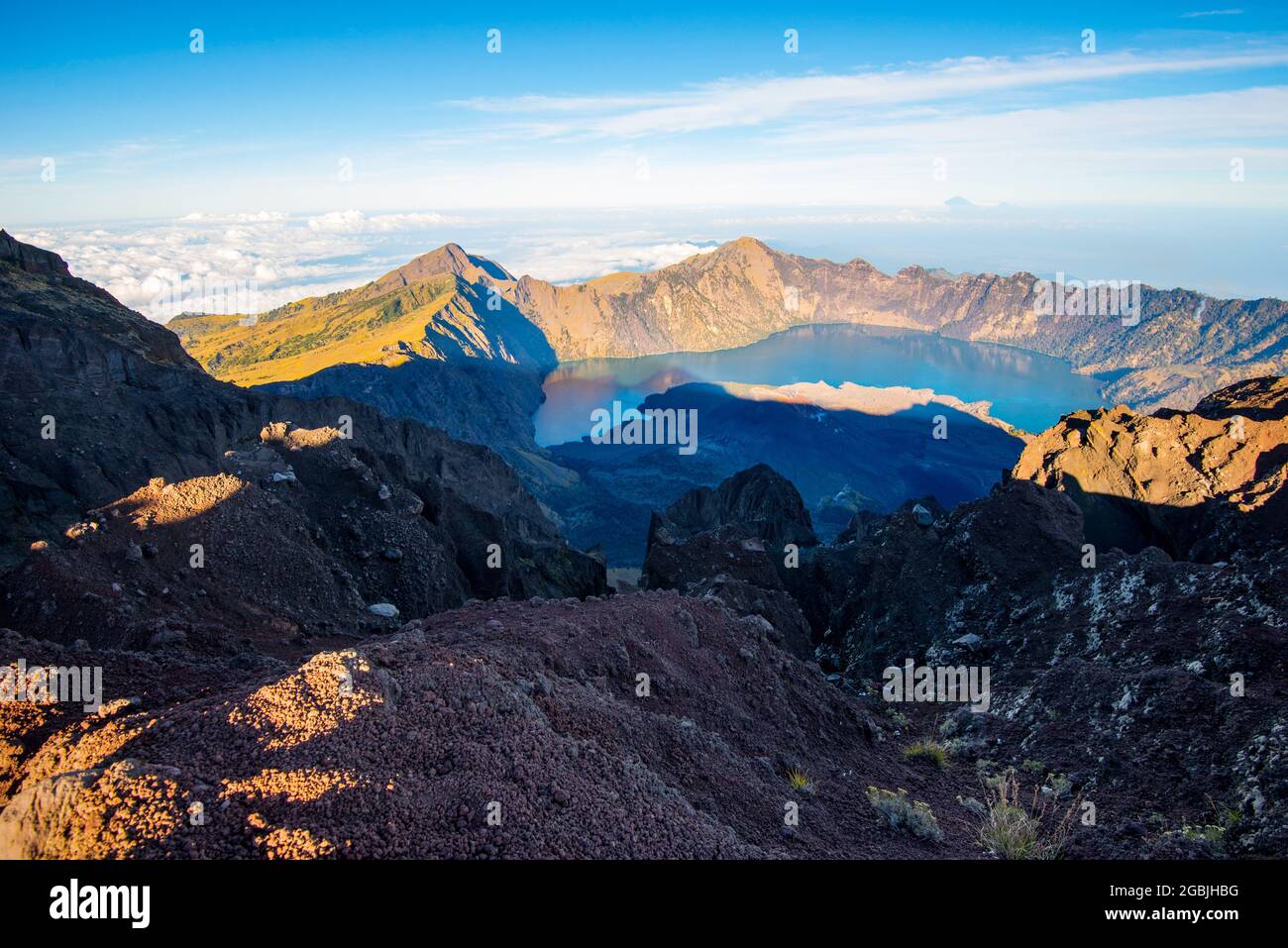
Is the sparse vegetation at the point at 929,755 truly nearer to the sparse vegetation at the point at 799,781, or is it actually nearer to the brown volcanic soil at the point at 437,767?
the brown volcanic soil at the point at 437,767

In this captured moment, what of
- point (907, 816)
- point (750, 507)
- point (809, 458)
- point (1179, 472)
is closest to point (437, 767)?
point (907, 816)

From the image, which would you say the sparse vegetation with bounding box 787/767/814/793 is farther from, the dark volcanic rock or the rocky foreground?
the dark volcanic rock

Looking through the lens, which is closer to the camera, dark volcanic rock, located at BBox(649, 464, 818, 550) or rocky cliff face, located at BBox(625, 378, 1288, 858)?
rocky cliff face, located at BBox(625, 378, 1288, 858)

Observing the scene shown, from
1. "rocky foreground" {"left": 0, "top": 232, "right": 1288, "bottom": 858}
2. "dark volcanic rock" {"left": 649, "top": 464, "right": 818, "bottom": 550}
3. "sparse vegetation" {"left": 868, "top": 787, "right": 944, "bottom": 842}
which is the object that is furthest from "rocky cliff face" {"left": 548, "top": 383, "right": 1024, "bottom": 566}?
"sparse vegetation" {"left": 868, "top": 787, "right": 944, "bottom": 842}

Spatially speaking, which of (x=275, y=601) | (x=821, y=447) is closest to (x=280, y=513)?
(x=275, y=601)

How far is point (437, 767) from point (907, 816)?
20.7 ft

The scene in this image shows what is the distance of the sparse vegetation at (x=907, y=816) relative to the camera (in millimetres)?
9672

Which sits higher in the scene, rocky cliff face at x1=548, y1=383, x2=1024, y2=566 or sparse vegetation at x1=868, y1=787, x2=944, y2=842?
sparse vegetation at x1=868, y1=787, x2=944, y2=842

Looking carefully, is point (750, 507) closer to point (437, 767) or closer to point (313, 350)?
point (437, 767)

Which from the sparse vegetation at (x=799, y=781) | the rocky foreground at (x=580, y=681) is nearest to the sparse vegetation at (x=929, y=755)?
the rocky foreground at (x=580, y=681)

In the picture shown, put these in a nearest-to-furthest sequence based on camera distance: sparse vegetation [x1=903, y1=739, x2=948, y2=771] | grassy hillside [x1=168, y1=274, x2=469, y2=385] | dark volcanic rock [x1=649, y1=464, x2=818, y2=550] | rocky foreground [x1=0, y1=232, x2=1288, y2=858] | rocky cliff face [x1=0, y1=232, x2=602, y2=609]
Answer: rocky foreground [x1=0, y1=232, x2=1288, y2=858]
sparse vegetation [x1=903, y1=739, x2=948, y2=771]
rocky cliff face [x1=0, y1=232, x2=602, y2=609]
dark volcanic rock [x1=649, y1=464, x2=818, y2=550]
grassy hillside [x1=168, y1=274, x2=469, y2=385]

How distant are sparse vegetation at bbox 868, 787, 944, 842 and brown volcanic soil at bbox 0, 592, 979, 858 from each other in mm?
144

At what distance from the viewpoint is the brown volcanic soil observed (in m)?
5.63

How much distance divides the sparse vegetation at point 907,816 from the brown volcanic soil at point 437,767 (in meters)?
0.14
